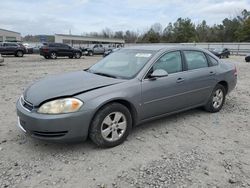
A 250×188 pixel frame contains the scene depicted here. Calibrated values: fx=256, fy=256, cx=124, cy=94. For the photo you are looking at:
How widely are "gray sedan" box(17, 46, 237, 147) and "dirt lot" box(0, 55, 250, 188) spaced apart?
0.97 feet

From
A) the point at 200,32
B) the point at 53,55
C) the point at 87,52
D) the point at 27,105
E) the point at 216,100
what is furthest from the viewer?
the point at 200,32

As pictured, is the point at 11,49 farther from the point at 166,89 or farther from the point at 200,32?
the point at 200,32

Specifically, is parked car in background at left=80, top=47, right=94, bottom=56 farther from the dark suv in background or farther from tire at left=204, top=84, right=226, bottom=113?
tire at left=204, top=84, right=226, bottom=113

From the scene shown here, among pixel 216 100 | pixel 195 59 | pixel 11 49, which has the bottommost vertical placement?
pixel 216 100

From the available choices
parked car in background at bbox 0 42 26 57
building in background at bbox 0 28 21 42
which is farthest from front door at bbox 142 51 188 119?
building in background at bbox 0 28 21 42

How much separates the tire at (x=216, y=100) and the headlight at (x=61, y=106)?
3.16 metres

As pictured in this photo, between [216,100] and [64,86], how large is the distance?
343 centimetres

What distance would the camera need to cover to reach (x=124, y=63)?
15.1ft

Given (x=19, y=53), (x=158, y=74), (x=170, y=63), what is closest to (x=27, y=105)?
(x=158, y=74)

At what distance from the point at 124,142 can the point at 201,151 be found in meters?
1.16

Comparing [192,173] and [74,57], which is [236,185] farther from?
[74,57]

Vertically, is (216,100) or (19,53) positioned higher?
(19,53)

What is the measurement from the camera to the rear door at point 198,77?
16.0 ft

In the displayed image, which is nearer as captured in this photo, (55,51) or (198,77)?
(198,77)
